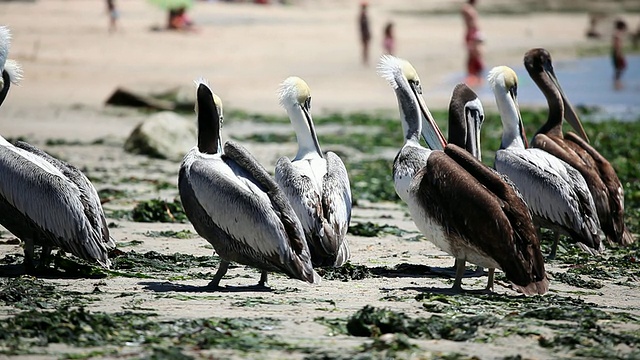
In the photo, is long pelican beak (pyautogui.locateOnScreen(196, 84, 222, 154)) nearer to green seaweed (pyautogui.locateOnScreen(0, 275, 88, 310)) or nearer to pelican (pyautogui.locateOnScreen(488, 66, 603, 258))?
green seaweed (pyautogui.locateOnScreen(0, 275, 88, 310))

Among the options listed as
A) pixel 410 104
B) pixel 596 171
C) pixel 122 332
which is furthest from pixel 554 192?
pixel 122 332

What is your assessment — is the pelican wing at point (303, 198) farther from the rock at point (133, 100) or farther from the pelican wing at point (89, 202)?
the rock at point (133, 100)

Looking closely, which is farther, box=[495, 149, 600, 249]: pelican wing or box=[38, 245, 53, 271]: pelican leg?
box=[495, 149, 600, 249]: pelican wing

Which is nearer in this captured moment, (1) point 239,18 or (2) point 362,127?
(2) point 362,127

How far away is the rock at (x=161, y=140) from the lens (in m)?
13.7

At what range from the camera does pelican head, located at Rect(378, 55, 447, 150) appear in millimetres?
8719

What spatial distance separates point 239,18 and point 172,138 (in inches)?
1086

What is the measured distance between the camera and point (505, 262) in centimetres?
644

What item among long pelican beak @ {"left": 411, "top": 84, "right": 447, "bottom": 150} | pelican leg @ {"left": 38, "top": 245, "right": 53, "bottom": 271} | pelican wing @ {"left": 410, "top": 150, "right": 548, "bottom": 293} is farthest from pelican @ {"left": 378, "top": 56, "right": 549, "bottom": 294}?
pelican leg @ {"left": 38, "top": 245, "right": 53, "bottom": 271}

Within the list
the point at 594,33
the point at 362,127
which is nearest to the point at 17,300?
the point at 362,127

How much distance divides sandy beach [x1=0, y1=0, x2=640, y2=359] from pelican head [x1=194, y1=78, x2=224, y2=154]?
36.8 inches

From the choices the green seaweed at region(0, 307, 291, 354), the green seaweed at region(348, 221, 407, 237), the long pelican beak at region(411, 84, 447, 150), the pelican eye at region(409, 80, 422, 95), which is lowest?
the green seaweed at region(348, 221, 407, 237)

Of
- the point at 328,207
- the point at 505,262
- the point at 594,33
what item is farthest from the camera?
the point at 594,33

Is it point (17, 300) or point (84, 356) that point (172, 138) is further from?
point (84, 356)
